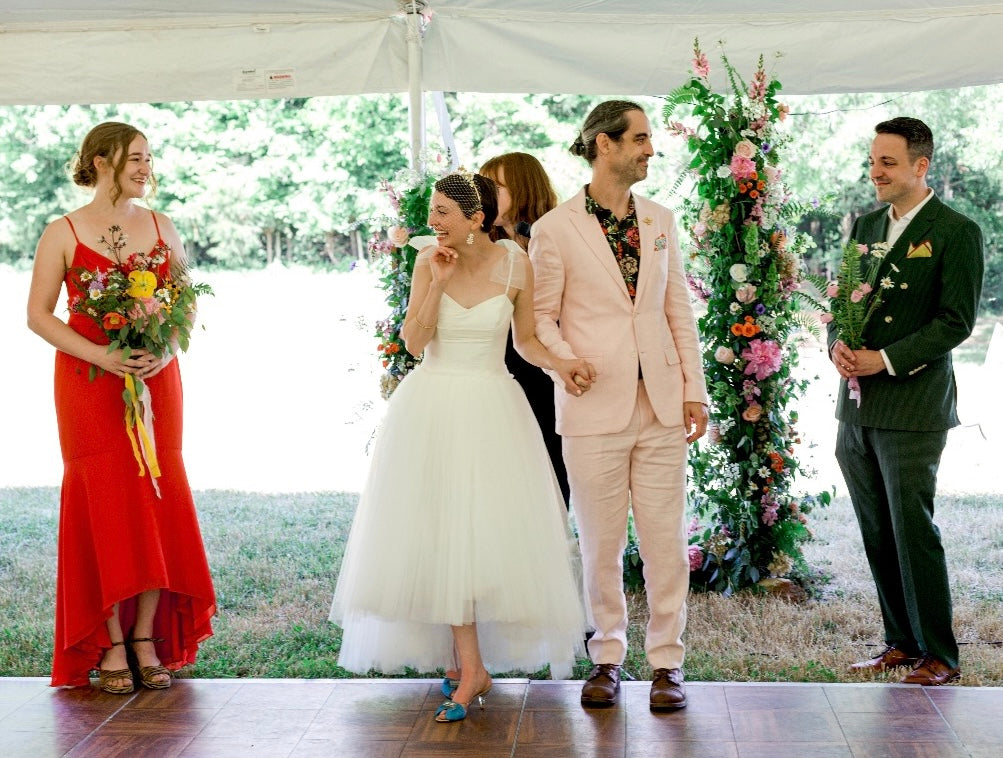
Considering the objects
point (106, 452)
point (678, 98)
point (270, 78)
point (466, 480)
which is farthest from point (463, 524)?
point (270, 78)

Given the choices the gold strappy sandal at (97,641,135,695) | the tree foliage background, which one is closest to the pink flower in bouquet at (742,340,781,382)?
the gold strappy sandal at (97,641,135,695)

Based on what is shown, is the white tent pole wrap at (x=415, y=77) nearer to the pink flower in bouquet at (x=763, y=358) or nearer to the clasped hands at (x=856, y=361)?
the pink flower in bouquet at (x=763, y=358)

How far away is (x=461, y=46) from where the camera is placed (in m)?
4.72

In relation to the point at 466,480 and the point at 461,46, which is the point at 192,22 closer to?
the point at 461,46

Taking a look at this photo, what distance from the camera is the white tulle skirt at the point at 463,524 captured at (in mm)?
3666

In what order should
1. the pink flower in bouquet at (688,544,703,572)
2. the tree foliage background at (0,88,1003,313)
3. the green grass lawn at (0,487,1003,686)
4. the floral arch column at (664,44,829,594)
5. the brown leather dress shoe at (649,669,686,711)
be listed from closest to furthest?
1. the brown leather dress shoe at (649,669,686,711)
2. the green grass lawn at (0,487,1003,686)
3. the floral arch column at (664,44,829,594)
4. the pink flower in bouquet at (688,544,703,572)
5. the tree foliage background at (0,88,1003,313)

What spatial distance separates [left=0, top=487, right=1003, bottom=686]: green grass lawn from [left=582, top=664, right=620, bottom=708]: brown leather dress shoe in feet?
0.86

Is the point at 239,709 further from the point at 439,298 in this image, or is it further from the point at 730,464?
the point at 730,464

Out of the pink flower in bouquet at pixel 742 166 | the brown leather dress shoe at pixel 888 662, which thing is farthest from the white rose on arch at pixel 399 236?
the brown leather dress shoe at pixel 888 662

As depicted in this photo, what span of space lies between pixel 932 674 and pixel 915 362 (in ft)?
3.45

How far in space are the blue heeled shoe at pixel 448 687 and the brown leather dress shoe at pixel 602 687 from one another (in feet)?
1.40

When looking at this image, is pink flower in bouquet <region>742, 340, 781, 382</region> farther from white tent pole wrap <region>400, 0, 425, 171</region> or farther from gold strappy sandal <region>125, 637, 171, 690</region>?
gold strappy sandal <region>125, 637, 171, 690</region>

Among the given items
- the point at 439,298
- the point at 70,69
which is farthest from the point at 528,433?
the point at 70,69

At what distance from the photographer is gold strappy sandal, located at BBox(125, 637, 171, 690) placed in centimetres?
410
